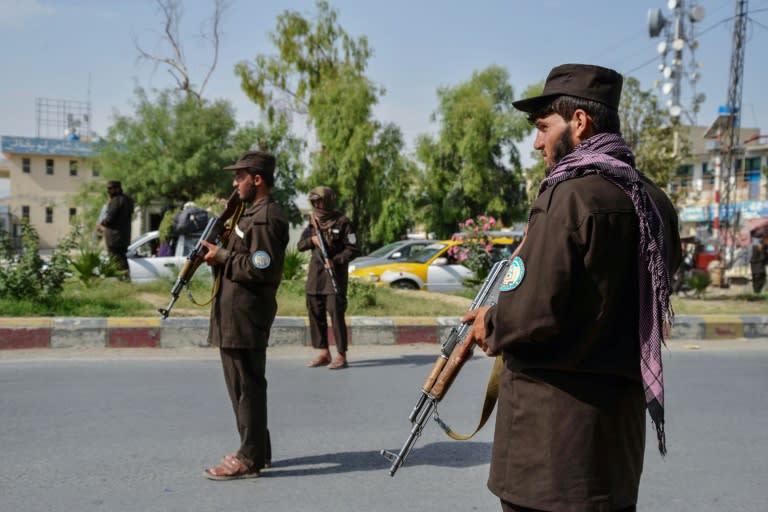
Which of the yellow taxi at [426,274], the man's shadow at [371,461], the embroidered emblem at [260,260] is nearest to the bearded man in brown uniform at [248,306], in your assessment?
the embroidered emblem at [260,260]

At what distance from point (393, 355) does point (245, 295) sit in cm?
478

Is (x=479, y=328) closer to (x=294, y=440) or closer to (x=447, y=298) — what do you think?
(x=294, y=440)

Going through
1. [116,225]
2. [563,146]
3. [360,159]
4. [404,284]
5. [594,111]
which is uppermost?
[360,159]

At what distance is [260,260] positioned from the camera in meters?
4.35

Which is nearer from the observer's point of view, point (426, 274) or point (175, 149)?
point (426, 274)

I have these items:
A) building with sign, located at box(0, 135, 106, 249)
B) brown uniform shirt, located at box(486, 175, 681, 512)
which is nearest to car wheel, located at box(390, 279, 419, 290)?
brown uniform shirt, located at box(486, 175, 681, 512)

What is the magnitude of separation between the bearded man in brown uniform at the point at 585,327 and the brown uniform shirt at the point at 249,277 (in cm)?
233

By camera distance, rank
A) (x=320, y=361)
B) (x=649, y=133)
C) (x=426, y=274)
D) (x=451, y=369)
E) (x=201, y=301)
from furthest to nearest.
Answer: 1. (x=649, y=133)
2. (x=426, y=274)
3. (x=201, y=301)
4. (x=320, y=361)
5. (x=451, y=369)

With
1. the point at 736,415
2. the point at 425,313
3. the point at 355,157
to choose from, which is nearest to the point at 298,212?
the point at 355,157

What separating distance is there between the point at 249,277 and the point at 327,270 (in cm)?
394

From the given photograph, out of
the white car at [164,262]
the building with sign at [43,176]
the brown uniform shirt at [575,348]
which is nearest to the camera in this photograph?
the brown uniform shirt at [575,348]

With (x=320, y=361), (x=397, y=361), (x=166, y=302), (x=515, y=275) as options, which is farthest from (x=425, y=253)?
(x=515, y=275)

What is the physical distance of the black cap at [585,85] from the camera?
229 cm

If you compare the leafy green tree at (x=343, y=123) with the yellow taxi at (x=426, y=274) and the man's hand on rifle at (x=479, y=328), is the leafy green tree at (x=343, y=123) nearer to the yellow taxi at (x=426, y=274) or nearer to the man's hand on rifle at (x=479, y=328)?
the yellow taxi at (x=426, y=274)
